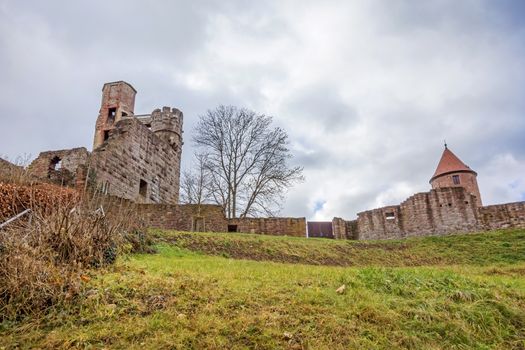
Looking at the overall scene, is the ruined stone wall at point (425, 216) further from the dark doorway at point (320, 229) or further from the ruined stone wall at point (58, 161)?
the ruined stone wall at point (58, 161)

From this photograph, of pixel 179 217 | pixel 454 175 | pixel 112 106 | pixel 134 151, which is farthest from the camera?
pixel 454 175

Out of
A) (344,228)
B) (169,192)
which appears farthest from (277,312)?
(344,228)

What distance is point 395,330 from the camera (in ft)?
13.7

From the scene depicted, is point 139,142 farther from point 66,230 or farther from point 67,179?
point 66,230

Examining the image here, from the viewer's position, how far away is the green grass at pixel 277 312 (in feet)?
12.5

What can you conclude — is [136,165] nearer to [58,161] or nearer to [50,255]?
[58,161]

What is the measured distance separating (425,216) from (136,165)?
693 inches

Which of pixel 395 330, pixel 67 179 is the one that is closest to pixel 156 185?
pixel 67 179

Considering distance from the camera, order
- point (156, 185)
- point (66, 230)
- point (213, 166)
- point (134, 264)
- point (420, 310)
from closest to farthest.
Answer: point (420, 310) < point (66, 230) < point (134, 264) < point (156, 185) < point (213, 166)

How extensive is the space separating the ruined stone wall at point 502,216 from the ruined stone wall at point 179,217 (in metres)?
16.6

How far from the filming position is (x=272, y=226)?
726 inches

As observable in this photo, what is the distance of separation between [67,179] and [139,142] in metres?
5.43

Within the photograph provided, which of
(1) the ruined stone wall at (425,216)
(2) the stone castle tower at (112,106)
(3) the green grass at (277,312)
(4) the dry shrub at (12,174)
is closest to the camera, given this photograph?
(3) the green grass at (277,312)

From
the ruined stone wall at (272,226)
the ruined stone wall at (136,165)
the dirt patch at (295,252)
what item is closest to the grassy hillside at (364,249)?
the dirt patch at (295,252)
